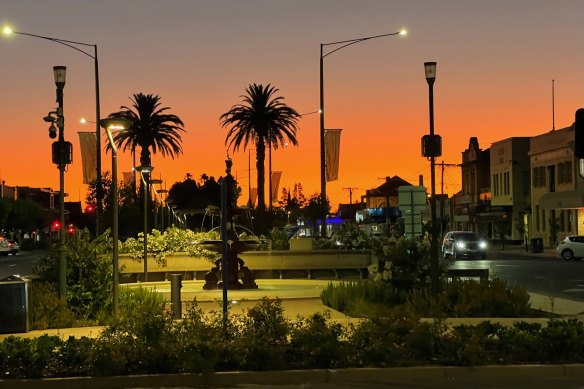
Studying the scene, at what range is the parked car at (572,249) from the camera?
54312mm

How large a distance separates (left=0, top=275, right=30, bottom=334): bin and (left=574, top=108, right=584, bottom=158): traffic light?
9.67 metres

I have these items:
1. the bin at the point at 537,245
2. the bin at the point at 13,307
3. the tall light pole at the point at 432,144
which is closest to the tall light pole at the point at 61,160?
the bin at the point at 13,307

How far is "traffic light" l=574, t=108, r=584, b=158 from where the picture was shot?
523 inches

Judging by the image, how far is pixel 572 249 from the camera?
54.3 m

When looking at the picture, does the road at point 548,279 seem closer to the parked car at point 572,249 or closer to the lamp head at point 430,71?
the lamp head at point 430,71

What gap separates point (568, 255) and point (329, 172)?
64.9 ft

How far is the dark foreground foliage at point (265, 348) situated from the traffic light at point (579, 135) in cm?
248

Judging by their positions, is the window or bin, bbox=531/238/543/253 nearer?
bin, bbox=531/238/543/253

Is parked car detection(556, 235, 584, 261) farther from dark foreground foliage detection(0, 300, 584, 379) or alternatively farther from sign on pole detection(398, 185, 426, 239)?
dark foreground foliage detection(0, 300, 584, 379)

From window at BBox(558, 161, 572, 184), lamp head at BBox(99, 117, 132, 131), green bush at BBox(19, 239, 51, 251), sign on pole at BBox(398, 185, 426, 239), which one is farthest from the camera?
green bush at BBox(19, 239, 51, 251)

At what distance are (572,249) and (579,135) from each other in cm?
4268

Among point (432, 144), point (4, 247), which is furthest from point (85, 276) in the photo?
point (4, 247)

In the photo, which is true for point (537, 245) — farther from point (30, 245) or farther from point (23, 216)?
point (23, 216)

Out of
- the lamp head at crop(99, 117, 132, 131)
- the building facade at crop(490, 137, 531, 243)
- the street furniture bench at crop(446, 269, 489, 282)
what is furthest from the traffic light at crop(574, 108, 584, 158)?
the building facade at crop(490, 137, 531, 243)
